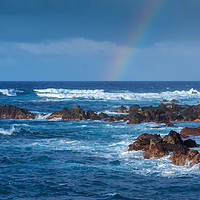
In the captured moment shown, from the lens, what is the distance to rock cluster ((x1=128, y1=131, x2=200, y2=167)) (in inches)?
779

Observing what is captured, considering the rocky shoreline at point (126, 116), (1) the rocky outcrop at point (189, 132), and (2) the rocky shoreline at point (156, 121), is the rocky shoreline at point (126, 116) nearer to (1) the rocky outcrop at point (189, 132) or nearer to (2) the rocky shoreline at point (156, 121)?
(2) the rocky shoreline at point (156, 121)

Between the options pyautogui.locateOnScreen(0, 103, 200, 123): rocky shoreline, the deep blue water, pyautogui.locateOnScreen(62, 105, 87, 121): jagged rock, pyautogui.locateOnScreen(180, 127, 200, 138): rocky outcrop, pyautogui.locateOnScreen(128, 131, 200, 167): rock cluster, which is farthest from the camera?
pyautogui.locateOnScreen(62, 105, 87, 121): jagged rock

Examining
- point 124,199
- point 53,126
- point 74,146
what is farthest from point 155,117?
point 124,199

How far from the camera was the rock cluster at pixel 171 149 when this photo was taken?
19.8 meters

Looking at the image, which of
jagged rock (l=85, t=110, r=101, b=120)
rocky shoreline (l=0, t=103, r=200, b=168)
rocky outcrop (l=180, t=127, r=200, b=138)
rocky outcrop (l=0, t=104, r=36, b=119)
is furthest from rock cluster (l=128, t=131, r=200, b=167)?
rocky outcrop (l=0, t=104, r=36, b=119)

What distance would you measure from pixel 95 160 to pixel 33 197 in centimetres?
687

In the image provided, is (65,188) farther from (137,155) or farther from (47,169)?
(137,155)

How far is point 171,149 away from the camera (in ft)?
72.5

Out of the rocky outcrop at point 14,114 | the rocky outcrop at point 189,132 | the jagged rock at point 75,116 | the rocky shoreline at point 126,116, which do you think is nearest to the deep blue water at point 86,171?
the rocky outcrop at point 189,132

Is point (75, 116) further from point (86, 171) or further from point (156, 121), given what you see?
point (86, 171)

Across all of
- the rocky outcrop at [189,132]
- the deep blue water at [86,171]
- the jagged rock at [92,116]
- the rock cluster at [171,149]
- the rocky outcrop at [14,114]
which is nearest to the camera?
the deep blue water at [86,171]

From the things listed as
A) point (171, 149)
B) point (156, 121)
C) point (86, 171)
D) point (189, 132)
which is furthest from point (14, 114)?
point (86, 171)

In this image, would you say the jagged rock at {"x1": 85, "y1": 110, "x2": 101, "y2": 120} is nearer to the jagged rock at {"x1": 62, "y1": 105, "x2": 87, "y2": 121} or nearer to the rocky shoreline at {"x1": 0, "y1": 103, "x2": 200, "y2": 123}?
the rocky shoreline at {"x1": 0, "y1": 103, "x2": 200, "y2": 123}

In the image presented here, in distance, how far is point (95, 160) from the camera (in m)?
21.1
